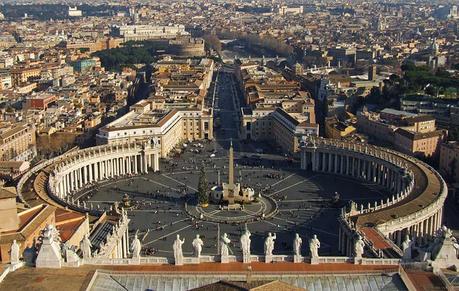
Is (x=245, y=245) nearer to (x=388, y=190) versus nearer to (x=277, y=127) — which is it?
(x=388, y=190)

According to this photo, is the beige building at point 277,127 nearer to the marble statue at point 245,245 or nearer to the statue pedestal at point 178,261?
the marble statue at point 245,245

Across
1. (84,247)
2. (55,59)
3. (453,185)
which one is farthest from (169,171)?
(55,59)

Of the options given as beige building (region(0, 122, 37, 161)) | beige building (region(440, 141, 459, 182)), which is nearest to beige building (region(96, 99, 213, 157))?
beige building (region(0, 122, 37, 161))

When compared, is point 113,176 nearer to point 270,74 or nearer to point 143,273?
point 143,273

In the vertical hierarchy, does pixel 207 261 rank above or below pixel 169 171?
above

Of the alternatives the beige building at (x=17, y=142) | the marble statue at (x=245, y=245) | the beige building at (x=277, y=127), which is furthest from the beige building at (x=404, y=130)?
the marble statue at (x=245, y=245)
